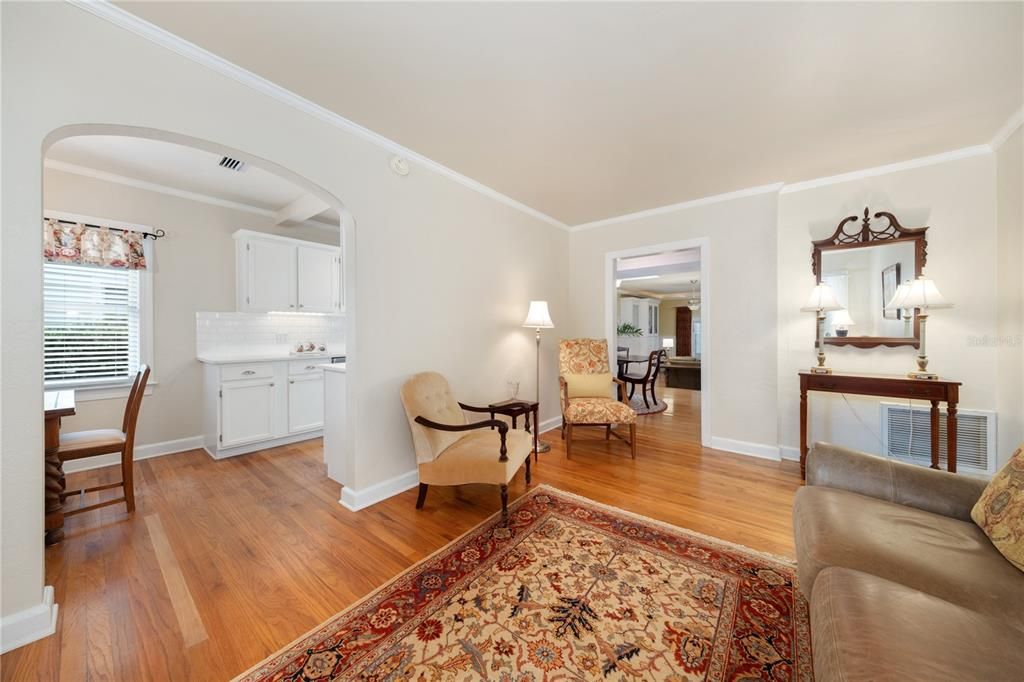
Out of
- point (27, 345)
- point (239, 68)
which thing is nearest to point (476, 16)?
point (239, 68)

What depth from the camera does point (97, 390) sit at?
3.20m

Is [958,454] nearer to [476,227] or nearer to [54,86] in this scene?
[476,227]

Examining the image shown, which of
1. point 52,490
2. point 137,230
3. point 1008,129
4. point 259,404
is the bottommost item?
point 52,490

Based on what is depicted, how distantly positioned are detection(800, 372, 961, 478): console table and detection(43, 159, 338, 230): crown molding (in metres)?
5.58

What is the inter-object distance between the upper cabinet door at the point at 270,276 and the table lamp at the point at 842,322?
5.50 m

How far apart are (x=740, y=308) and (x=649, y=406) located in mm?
2604

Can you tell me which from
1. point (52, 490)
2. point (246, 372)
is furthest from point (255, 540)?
point (246, 372)

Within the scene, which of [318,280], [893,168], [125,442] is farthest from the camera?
[318,280]

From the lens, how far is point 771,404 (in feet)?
11.1

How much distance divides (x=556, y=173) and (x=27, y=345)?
3233 millimetres

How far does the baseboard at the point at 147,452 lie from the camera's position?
3074mm

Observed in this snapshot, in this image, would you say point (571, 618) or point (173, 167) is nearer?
point (571, 618)

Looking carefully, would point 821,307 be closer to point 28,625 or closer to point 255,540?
point 255,540

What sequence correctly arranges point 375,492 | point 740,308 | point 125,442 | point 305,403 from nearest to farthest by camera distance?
point 125,442 < point 375,492 < point 740,308 < point 305,403
